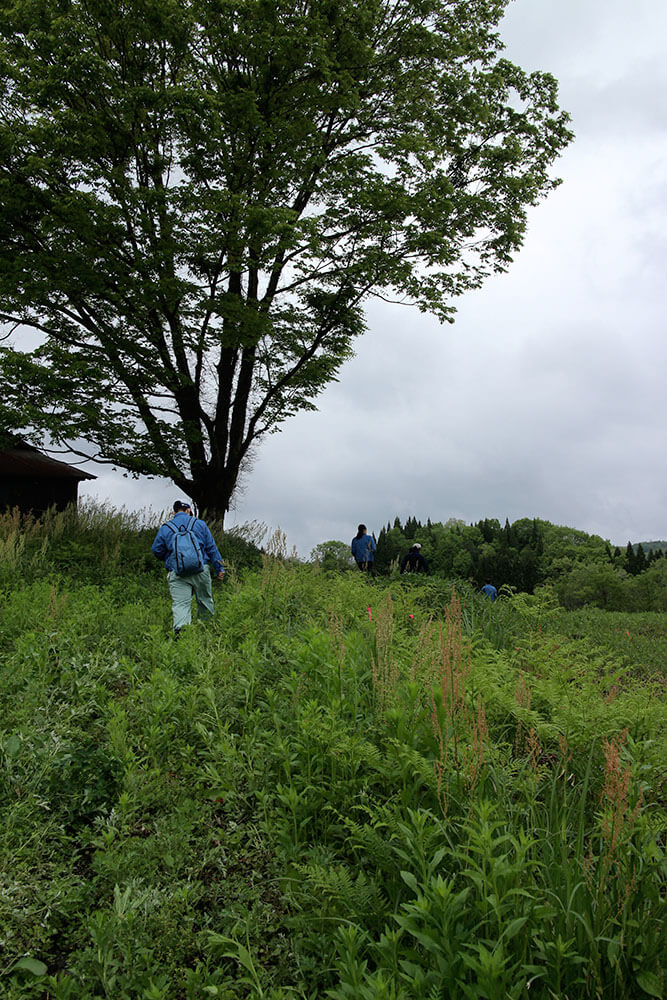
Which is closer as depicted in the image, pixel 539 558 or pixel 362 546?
pixel 362 546

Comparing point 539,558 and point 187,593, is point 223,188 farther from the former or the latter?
point 539,558

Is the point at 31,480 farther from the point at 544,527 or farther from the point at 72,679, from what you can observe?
the point at 544,527

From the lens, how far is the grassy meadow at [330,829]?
7.75ft

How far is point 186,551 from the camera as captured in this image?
816cm

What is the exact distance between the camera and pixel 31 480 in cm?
2683

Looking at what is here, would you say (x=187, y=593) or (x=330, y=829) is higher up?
(x=187, y=593)

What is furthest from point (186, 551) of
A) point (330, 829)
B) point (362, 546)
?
point (362, 546)

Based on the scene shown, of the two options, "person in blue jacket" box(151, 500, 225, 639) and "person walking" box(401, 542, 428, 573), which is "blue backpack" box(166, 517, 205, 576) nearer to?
"person in blue jacket" box(151, 500, 225, 639)

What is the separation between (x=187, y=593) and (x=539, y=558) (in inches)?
2830

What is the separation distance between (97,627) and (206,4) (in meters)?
14.0

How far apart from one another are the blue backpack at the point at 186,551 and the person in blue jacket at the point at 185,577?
0.27ft

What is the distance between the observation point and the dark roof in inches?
978

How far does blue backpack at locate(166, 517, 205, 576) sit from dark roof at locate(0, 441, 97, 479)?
57.6 ft

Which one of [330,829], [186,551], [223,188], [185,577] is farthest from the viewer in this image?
[223,188]
